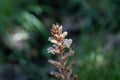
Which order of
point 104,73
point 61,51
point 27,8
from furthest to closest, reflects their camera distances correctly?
point 27,8, point 104,73, point 61,51

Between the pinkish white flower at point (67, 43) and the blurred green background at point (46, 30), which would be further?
the blurred green background at point (46, 30)

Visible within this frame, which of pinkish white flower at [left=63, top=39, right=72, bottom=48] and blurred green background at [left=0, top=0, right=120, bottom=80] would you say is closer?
pinkish white flower at [left=63, top=39, right=72, bottom=48]

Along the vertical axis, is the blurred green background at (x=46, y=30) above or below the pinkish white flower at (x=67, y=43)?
above

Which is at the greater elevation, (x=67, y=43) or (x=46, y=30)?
(x=46, y=30)

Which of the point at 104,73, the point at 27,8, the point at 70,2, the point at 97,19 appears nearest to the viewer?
the point at 104,73

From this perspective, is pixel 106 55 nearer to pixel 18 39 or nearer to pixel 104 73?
pixel 104 73

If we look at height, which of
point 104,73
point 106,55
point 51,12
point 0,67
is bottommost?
point 104,73

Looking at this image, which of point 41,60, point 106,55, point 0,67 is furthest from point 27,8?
point 106,55

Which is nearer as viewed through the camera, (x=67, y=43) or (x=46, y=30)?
(x=67, y=43)
